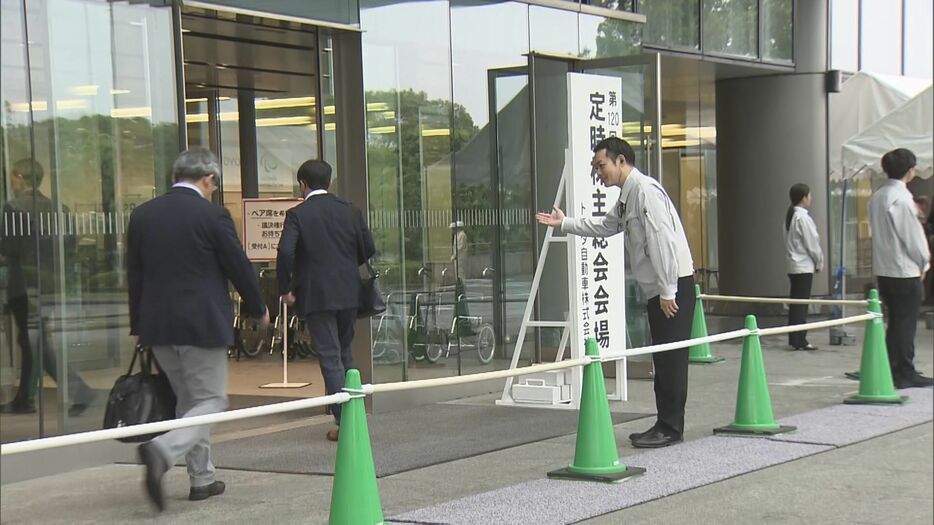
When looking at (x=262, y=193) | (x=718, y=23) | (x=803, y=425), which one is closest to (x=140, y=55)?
(x=803, y=425)

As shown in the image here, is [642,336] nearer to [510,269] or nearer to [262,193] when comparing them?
[510,269]

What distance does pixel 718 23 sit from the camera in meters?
16.4

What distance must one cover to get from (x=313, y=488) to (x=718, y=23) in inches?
460

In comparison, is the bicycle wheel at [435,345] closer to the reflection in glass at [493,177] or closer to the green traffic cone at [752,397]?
the reflection in glass at [493,177]

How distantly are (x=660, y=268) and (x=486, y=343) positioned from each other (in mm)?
3700

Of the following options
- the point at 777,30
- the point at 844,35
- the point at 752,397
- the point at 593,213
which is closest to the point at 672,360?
the point at 752,397

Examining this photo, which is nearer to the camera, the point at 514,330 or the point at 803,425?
the point at 803,425

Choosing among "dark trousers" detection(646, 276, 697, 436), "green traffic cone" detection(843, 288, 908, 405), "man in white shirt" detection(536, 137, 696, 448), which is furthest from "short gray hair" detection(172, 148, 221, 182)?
"green traffic cone" detection(843, 288, 908, 405)

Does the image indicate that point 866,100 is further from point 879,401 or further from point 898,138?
point 879,401

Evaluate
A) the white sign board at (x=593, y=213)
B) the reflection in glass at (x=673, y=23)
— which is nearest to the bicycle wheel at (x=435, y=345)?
the white sign board at (x=593, y=213)

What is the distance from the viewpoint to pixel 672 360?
297 inches

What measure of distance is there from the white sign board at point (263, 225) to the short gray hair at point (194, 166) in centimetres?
Answer: 486

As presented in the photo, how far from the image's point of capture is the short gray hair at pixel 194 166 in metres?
6.08

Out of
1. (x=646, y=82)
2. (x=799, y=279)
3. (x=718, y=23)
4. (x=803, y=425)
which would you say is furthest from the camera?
(x=718, y=23)
